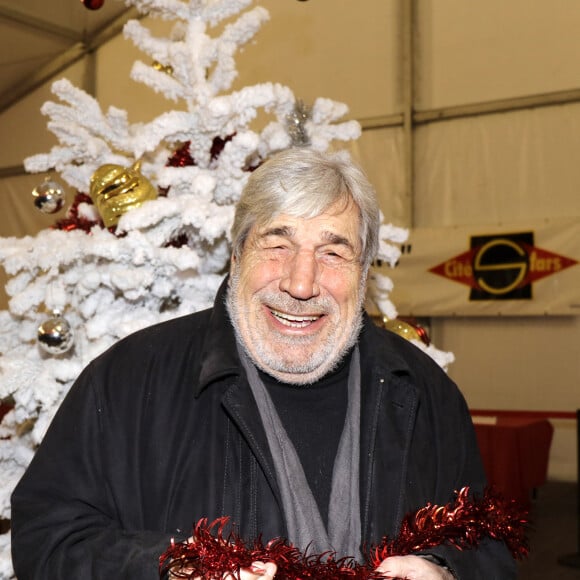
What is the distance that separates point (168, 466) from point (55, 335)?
723 millimetres

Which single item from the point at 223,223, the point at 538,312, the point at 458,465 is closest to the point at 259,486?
the point at 458,465

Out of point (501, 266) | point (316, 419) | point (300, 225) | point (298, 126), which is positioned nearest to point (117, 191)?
point (298, 126)

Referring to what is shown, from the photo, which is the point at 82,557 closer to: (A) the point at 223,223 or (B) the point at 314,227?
(B) the point at 314,227

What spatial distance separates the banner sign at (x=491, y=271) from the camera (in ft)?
25.0

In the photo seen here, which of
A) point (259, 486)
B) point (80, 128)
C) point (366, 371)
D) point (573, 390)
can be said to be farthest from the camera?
point (573, 390)

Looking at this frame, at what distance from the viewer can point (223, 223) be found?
2.15 m

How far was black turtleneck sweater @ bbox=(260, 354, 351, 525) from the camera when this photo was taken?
5.39ft

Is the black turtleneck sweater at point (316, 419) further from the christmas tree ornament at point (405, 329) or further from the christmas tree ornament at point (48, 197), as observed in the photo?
the christmas tree ornament at point (48, 197)

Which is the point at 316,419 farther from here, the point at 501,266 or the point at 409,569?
the point at 501,266

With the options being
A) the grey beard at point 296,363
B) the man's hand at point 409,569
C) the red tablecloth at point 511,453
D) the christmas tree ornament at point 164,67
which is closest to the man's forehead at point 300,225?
the grey beard at point 296,363

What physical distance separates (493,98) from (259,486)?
23.4 ft

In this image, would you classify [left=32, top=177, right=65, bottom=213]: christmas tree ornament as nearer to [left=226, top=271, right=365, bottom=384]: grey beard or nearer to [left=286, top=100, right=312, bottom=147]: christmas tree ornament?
[left=286, top=100, right=312, bottom=147]: christmas tree ornament

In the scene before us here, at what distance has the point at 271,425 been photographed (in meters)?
1.62

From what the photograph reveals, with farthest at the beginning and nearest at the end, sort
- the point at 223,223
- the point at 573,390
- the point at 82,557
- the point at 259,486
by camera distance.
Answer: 1. the point at 573,390
2. the point at 223,223
3. the point at 259,486
4. the point at 82,557
